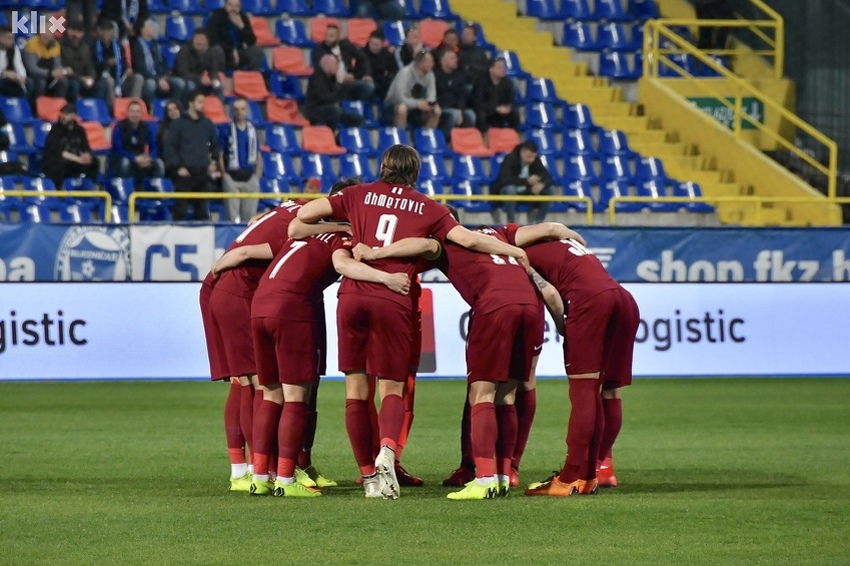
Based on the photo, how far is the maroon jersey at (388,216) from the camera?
8.68m

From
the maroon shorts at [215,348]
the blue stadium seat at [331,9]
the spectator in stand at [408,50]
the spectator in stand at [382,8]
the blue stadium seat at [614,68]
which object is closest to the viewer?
the maroon shorts at [215,348]

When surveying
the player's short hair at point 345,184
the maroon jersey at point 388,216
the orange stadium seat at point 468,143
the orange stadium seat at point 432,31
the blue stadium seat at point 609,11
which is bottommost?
the orange stadium seat at point 468,143

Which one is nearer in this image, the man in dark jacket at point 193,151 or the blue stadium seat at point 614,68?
the man in dark jacket at point 193,151

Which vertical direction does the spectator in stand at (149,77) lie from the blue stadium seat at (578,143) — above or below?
above

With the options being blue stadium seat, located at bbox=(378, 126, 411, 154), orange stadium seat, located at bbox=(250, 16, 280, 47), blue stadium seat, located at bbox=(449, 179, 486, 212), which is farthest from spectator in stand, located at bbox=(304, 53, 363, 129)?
blue stadium seat, located at bbox=(449, 179, 486, 212)

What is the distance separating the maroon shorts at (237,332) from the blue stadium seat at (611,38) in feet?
60.7

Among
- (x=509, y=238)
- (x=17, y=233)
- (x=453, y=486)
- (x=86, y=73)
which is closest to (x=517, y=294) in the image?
(x=509, y=238)

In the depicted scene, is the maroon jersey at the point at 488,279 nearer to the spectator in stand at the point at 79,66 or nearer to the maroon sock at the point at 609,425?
the maroon sock at the point at 609,425

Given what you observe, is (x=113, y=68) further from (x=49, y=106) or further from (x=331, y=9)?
(x=331, y=9)

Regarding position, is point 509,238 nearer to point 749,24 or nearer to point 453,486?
point 453,486

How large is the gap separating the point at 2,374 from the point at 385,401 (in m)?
9.39

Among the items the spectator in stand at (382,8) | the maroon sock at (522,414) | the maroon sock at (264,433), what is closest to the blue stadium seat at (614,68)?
the spectator in stand at (382,8)

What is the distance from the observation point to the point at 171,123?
66.9 ft

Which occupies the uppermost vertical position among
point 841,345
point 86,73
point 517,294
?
point 86,73
